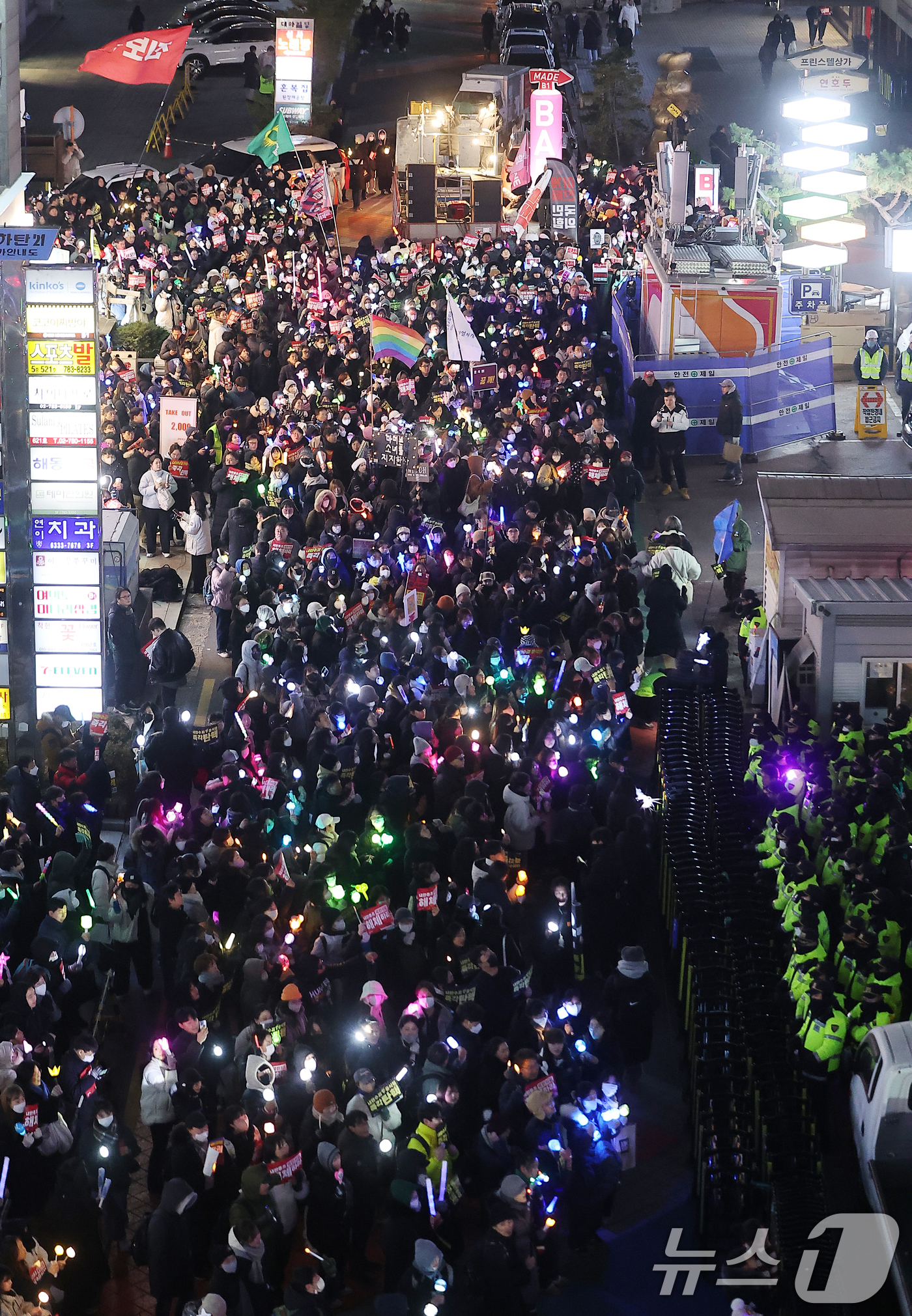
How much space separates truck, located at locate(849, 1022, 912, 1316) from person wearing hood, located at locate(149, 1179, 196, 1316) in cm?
436

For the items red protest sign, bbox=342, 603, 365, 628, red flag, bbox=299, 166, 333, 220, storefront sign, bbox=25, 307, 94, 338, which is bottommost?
red protest sign, bbox=342, 603, 365, 628

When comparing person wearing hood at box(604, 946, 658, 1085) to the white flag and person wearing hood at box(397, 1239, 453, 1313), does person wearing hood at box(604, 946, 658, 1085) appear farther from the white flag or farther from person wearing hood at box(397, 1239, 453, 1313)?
the white flag

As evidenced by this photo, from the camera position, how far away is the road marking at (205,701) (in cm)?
2130

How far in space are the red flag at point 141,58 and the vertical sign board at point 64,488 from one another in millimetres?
7234

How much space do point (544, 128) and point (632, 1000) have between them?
31.6 meters

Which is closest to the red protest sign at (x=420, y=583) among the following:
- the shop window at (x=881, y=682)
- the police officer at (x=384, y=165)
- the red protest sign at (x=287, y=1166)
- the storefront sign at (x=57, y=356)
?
the storefront sign at (x=57, y=356)

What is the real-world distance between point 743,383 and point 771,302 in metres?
1.58

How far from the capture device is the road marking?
69.9 feet

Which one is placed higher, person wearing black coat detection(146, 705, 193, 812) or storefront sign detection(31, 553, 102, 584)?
storefront sign detection(31, 553, 102, 584)

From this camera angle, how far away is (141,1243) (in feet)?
38.6

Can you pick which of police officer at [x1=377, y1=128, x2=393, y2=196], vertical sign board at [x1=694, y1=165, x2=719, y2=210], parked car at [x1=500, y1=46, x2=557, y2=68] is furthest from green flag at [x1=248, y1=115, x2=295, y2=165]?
parked car at [x1=500, y1=46, x2=557, y2=68]

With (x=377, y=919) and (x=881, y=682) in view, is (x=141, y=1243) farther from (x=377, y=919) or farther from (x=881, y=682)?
(x=881, y=682)

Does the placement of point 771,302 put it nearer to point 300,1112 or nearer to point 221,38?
point 300,1112

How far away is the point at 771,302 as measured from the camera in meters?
30.6
